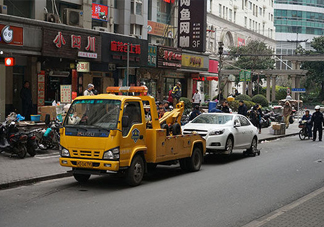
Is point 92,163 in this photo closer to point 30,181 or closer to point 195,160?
point 30,181

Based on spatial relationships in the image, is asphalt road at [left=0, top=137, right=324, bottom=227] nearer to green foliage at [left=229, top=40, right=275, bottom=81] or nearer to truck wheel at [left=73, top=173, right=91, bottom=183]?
truck wheel at [left=73, top=173, right=91, bottom=183]

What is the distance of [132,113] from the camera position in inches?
444

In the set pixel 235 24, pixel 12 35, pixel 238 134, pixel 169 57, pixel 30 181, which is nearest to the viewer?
pixel 30 181

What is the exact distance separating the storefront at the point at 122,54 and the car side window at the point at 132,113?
12664 mm

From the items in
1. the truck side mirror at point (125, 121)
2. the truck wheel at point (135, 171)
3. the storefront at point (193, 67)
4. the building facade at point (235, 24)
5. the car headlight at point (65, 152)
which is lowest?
the truck wheel at point (135, 171)

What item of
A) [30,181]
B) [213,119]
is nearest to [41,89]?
[213,119]

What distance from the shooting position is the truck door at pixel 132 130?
424 inches

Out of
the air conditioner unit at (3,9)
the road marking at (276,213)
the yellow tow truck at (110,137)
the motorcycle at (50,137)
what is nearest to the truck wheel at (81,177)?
the yellow tow truck at (110,137)

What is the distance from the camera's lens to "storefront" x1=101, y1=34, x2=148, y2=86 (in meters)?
25.6

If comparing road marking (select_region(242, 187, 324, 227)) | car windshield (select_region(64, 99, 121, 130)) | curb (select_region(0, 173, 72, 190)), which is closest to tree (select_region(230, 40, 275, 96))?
curb (select_region(0, 173, 72, 190))

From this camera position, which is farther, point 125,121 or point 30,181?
point 30,181

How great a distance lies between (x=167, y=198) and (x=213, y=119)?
7730 millimetres

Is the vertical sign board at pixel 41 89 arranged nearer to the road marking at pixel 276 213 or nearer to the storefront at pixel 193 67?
the storefront at pixel 193 67

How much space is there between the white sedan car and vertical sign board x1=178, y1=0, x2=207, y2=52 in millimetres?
17888
